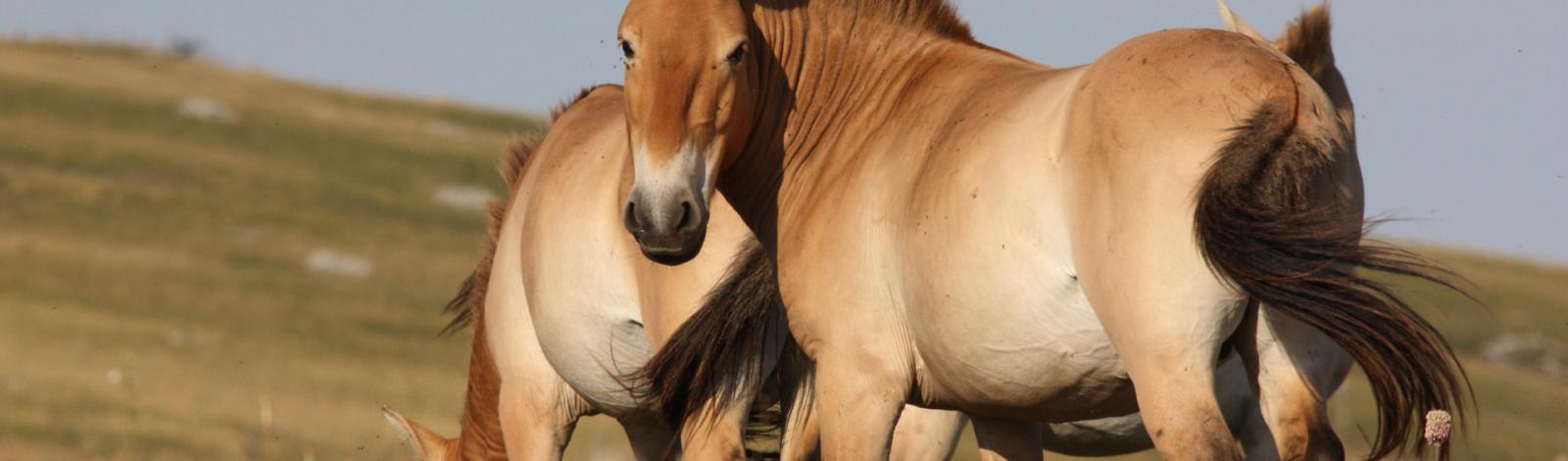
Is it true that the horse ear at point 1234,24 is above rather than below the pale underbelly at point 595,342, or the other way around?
above

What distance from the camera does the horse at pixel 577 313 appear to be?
577 centimetres

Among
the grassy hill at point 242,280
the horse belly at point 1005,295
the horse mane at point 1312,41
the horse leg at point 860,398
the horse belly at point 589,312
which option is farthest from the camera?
the grassy hill at point 242,280

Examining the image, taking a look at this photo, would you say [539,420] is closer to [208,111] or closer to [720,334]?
[720,334]

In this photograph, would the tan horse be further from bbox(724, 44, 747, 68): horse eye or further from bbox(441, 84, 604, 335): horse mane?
bbox(441, 84, 604, 335): horse mane

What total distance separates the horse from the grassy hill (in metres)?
8.25

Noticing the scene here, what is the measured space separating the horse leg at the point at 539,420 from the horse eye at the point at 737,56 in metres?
2.68

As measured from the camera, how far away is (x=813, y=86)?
17.1 feet

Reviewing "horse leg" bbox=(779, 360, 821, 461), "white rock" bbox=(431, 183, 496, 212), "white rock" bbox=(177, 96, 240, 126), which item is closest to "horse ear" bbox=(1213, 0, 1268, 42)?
"horse leg" bbox=(779, 360, 821, 461)

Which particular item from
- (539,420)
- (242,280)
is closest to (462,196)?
(242,280)

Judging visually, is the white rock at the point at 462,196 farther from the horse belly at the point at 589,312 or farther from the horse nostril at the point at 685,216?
the horse nostril at the point at 685,216

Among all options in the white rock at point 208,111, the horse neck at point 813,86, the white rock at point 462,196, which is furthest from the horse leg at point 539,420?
the white rock at point 208,111

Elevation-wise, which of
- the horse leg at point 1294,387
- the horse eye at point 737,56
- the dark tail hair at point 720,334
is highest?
the horse eye at point 737,56

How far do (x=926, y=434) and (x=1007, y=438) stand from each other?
2167 mm

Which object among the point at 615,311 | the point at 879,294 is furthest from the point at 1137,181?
the point at 615,311
